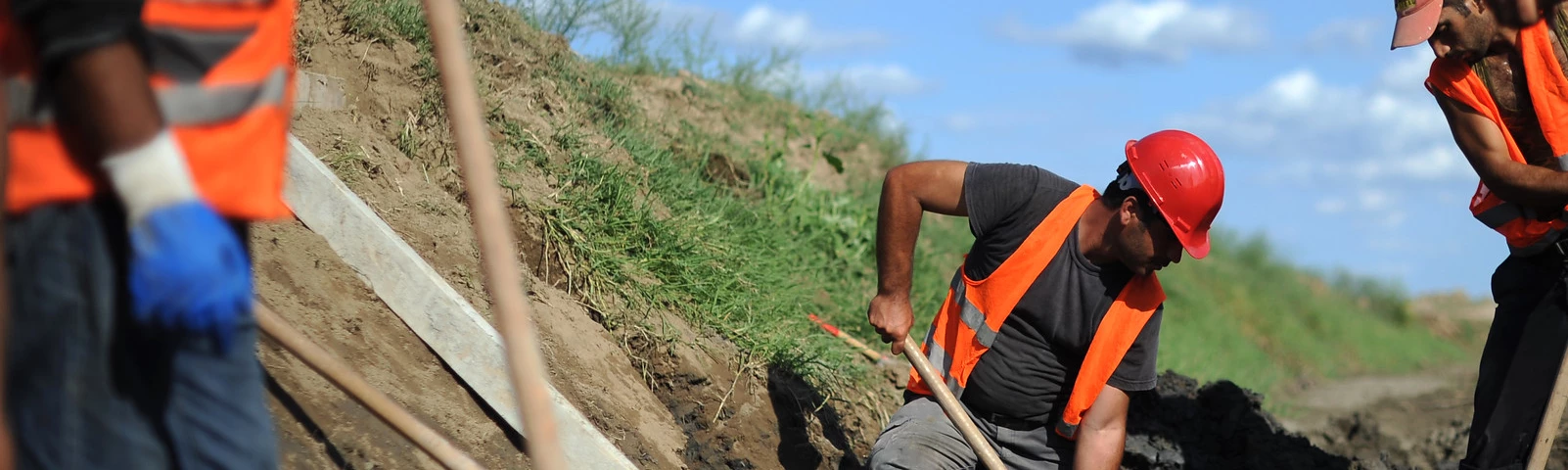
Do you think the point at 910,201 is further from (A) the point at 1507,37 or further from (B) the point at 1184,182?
(A) the point at 1507,37

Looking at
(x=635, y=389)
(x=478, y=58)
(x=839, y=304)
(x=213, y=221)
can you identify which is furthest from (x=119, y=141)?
(x=839, y=304)

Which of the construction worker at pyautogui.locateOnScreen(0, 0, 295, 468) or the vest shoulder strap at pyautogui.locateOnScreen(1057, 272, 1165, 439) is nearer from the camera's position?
the construction worker at pyautogui.locateOnScreen(0, 0, 295, 468)

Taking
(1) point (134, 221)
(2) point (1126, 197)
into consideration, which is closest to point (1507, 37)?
(2) point (1126, 197)

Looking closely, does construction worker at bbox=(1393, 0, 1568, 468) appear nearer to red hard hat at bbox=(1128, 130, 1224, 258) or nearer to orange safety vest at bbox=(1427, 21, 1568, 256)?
orange safety vest at bbox=(1427, 21, 1568, 256)

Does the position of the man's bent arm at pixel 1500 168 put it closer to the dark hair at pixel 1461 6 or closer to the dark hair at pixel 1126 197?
the dark hair at pixel 1461 6

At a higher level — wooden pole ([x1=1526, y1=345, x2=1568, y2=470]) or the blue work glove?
wooden pole ([x1=1526, y1=345, x2=1568, y2=470])

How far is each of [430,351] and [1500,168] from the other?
10.8 ft

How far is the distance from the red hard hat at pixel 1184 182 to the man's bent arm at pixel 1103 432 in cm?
50

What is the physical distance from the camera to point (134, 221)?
1639 millimetres

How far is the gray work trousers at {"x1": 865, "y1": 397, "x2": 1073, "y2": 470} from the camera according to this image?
142 inches

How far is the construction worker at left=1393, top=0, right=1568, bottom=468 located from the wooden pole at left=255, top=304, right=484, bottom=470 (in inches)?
122

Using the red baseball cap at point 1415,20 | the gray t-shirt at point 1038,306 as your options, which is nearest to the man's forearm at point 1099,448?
the gray t-shirt at point 1038,306

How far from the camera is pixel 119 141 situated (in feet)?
5.32

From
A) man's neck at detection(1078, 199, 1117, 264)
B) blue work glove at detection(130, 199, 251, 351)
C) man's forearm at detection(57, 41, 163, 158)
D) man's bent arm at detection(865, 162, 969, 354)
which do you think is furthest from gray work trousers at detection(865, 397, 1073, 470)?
man's forearm at detection(57, 41, 163, 158)
